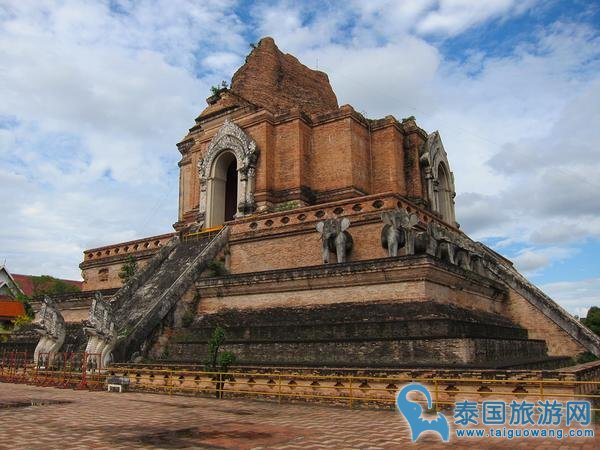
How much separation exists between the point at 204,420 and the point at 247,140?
14659 mm

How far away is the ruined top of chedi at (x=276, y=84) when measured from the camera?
25.1 meters

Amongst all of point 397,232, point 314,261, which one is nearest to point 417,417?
point 397,232

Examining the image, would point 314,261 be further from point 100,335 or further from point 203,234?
point 100,335

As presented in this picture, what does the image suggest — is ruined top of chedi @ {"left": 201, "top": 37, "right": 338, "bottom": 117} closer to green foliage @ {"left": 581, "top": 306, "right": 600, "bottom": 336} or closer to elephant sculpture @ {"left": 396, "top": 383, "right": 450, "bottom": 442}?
green foliage @ {"left": 581, "top": 306, "right": 600, "bottom": 336}

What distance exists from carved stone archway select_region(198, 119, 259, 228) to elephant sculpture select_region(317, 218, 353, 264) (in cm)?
536

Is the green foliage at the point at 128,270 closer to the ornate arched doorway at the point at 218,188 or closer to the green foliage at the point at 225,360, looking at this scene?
the ornate arched doorway at the point at 218,188

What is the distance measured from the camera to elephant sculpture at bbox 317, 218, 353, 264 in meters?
15.5

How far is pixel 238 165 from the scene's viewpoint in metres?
21.4

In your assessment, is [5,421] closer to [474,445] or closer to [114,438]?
[114,438]

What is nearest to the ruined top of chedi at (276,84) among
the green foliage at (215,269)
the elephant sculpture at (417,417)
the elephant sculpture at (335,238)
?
the green foliage at (215,269)

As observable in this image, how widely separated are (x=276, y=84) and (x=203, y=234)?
363 inches

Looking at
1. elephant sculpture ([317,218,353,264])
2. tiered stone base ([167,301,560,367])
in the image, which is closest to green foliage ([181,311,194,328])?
tiered stone base ([167,301,560,367])

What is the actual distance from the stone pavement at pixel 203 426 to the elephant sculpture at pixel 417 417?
0.13 m

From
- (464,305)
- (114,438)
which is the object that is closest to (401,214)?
(464,305)
